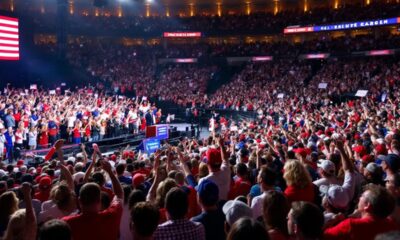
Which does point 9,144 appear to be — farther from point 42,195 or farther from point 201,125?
point 201,125

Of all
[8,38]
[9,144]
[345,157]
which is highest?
[8,38]

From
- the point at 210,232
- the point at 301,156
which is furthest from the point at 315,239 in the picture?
the point at 301,156

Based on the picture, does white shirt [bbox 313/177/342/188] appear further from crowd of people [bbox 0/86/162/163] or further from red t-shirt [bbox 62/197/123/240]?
crowd of people [bbox 0/86/162/163]

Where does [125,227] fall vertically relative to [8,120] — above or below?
below

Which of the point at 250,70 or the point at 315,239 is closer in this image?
the point at 315,239

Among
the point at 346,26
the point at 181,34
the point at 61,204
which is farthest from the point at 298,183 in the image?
the point at 181,34

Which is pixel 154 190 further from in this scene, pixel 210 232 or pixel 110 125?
pixel 110 125

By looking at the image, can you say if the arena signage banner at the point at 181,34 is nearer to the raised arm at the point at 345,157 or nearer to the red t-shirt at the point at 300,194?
the raised arm at the point at 345,157

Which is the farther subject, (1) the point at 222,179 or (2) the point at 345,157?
(1) the point at 222,179

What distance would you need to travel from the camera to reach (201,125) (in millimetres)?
31719

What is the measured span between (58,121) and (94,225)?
1780 cm

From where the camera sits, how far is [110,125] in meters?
23.7

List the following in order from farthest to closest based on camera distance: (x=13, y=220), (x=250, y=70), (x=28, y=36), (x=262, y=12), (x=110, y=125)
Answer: (x=262, y=12) < (x=250, y=70) < (x=28, y=36) < (x=110, y=125) < (x=13, y=220)

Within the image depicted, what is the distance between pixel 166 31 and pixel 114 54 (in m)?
6.16
